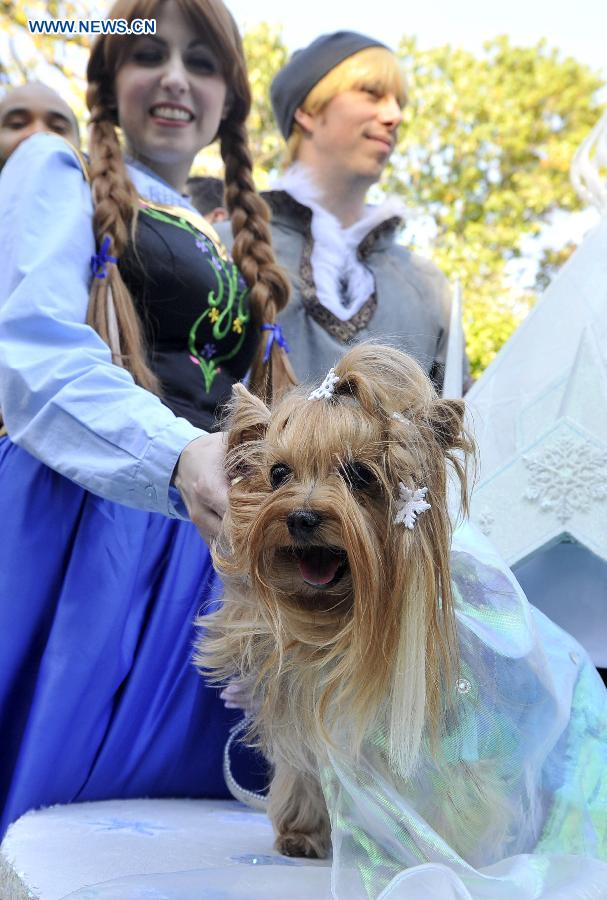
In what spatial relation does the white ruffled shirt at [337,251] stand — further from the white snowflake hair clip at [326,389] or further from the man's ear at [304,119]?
the white snowflake hair clip at [326,389]

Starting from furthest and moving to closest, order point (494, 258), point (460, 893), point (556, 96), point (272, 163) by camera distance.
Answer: point (556, 96) < point (494, 258) < point (272, 163) < point (460, 893)

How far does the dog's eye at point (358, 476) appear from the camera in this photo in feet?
4.69

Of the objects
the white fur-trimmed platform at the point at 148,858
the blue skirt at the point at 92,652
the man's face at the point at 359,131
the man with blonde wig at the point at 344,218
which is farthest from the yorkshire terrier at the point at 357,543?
the man's face at the point at 359,131

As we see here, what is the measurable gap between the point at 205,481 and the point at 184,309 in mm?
743

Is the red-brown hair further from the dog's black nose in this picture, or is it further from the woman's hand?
the dog's black nose

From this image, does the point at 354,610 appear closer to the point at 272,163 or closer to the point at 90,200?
the point at 90,200

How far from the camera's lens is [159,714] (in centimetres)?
210

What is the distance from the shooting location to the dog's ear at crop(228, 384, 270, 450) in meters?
1.59

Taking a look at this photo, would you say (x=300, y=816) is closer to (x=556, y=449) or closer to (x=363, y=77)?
(x=556, y=449)

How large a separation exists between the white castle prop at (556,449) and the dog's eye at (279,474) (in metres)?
0.87

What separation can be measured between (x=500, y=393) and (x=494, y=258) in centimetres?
1324

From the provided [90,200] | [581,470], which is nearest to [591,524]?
[581,470]

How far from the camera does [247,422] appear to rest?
1589 mm

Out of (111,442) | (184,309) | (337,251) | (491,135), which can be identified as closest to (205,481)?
(111,442)
